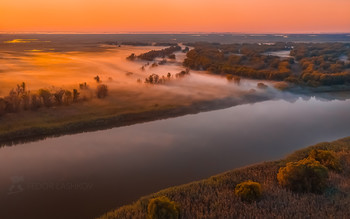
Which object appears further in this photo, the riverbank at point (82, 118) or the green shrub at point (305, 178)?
the riverbank at point (82, 118)

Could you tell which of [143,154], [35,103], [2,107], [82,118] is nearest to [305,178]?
[143,154]

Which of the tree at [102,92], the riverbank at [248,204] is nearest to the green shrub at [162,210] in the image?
the riverbank at [248,204]

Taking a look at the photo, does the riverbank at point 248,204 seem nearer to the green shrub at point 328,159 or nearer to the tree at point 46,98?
the green shrub at point 328,159

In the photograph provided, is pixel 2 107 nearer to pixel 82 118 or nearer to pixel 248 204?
pixel 82 118

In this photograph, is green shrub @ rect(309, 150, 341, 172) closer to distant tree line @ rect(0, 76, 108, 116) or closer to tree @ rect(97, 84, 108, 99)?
distant tree line @ rect(0, 76, 108, 116)

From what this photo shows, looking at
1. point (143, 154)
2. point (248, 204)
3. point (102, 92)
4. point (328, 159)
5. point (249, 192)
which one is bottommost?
point (143, 154)

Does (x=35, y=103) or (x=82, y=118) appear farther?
(x=35, y=103)

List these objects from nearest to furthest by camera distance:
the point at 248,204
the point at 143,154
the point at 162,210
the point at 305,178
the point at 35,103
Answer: the point at 162,210
the point at 248,204
the point at 305,178
the point at 143,154
the point at 35,103
